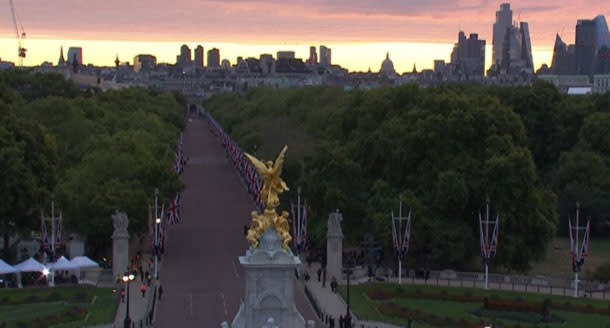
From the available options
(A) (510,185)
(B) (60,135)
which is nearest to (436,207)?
(A) (510,185)

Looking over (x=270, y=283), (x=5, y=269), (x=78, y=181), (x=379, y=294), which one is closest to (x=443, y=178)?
(x=379, y=294)

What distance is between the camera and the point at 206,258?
210 ft

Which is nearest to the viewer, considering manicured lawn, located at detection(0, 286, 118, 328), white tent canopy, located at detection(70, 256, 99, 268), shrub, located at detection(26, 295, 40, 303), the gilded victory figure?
the gilded victory figure

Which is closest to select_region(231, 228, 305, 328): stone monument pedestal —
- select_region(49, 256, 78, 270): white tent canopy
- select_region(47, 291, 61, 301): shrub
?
select_region(47, 291, 61, 301): shrub

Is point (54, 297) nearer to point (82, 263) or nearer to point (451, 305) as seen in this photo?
point (82, 263)

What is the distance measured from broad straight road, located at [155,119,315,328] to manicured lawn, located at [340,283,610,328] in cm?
251

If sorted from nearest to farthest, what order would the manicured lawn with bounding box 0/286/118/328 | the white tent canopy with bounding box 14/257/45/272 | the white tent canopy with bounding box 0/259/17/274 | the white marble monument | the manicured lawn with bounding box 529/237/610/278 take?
the manicured lawn with bounding box 0/286/118/328, the white tent canopy with bounding box 0/259/17/274, the white tent canopy with bounding box 14/257/45/272, the white marble monument, the manicured lawn with bounding box 529/237/610/278

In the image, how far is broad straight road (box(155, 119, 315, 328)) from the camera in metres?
49.2

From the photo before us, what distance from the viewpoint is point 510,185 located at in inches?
2359

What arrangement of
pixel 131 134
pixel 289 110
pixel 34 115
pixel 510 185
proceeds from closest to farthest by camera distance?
1. pixel 510 185
2. pixel 131 134
3. pixel 34 115
4. pixel 289 110

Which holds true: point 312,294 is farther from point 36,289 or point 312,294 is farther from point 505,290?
point 36,289

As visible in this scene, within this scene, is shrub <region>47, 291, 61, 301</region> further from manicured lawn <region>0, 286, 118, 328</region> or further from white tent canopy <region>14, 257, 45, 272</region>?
white tent canopy <region>14, 257, 45, 272</region>

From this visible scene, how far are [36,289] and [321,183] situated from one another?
65.7ft

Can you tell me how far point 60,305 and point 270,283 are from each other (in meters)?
13.0
